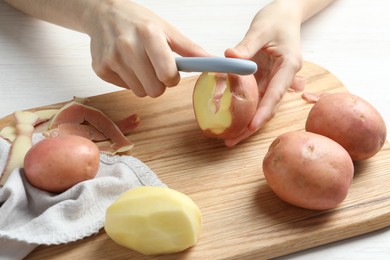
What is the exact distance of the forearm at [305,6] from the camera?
2.09 m

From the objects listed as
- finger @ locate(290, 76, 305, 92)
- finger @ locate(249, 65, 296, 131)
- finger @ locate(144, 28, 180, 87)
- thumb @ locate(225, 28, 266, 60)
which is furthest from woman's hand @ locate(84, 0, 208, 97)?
finger @ locate(290, 76, 305, 92)

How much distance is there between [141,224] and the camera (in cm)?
139

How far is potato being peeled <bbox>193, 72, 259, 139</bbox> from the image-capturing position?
169cm

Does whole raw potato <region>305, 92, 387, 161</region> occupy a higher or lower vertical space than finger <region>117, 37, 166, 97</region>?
lower

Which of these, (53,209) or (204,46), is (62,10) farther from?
(53,209)

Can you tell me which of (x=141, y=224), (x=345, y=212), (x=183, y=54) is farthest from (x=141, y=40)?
(x=345, y=212)

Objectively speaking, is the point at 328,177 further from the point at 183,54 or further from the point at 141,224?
the point at 183,54

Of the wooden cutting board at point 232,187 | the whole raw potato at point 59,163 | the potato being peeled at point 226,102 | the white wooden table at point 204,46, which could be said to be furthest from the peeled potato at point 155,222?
the white wooden table at point 204,46

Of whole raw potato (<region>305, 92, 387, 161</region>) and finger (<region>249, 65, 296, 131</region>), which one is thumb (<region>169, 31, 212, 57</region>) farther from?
whole raw potato (<region>305, 92, 387, 161</region>)

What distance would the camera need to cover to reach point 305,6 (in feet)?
7.23

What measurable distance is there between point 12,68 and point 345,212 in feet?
3.88

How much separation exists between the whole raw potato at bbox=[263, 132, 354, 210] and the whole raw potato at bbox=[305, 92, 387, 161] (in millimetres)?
89

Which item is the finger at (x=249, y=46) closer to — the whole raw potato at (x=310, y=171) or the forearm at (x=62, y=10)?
the whole raw potato at (x=310, y=171)

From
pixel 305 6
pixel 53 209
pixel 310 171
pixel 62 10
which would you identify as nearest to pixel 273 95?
pixel 310 171
